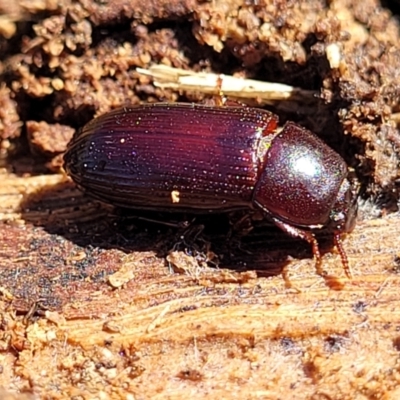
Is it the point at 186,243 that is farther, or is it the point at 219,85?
the point at 219,85

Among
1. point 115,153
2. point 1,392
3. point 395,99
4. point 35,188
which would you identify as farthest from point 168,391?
point 395,99

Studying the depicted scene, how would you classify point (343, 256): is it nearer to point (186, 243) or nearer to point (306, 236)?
point (306, 236)

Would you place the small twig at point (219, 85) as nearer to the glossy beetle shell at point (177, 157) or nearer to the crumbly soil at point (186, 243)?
the crumbly soil at point (186, 243)

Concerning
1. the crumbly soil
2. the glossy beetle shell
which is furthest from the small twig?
the glossy beetle shell

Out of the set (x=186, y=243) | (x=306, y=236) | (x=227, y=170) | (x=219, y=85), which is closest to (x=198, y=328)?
(x=186, y=243)

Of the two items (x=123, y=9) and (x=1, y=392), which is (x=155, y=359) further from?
(x=123, y=9)

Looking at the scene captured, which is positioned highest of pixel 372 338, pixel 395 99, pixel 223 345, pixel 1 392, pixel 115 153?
pixel 395 99
